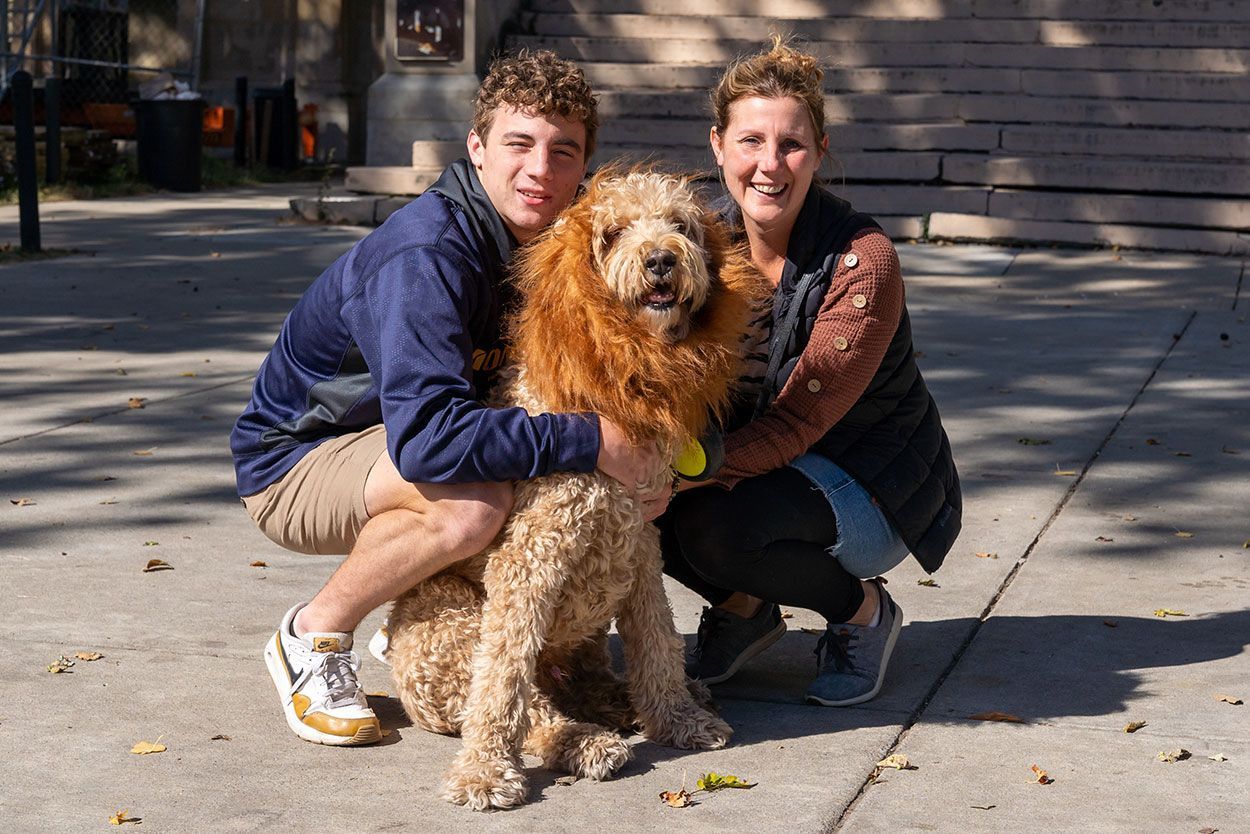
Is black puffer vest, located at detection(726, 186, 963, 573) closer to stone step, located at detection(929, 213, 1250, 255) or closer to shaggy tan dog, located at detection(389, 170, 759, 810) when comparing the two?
shaggy tan dog, located at detection(389, 170, 759, 810)

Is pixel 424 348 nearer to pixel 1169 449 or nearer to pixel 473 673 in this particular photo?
pixel 473 673

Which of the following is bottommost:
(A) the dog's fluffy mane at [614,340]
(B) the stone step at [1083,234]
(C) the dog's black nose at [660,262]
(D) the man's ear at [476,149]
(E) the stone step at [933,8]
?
(B) the stone step at [1083,234]

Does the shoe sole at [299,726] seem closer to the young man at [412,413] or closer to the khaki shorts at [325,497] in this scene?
the young man at [412,413]

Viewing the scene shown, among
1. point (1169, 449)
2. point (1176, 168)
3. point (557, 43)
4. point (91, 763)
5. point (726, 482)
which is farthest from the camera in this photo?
point (557, 43)

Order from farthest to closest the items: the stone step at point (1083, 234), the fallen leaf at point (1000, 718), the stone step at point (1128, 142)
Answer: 1. the stone step at point (1128, 142)
2. the stone step at point (1083, 234)
3. the fallen leaf at point (1000, 718)

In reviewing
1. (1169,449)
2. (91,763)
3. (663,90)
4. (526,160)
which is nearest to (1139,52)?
(663,90)

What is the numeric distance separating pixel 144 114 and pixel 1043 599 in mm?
13434

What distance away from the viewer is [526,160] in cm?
367

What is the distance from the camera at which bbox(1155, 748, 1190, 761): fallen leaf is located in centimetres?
364

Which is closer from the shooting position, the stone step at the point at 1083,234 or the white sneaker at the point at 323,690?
the white sneaker at the point at 323,690

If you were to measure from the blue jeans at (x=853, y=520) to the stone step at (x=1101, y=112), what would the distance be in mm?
10311

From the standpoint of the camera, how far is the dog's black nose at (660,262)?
127 inches

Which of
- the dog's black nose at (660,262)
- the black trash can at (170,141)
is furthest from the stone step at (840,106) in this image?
the dog's black nose at (660,262)

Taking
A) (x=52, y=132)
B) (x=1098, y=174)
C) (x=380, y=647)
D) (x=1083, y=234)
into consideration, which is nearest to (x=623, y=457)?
(x=380, y=647)
